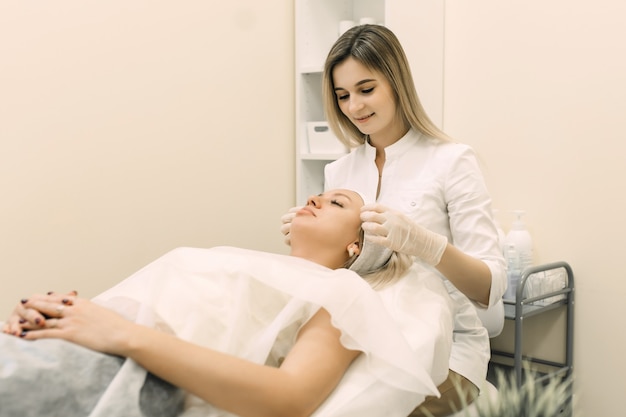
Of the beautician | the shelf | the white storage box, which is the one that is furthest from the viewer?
the white storage box

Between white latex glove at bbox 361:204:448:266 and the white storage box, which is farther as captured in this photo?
the white storage box

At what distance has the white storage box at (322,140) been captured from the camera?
2.57 metres

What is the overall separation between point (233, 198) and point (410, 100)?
3.00 feet

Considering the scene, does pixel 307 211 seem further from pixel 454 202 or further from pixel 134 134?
pixel 134 134

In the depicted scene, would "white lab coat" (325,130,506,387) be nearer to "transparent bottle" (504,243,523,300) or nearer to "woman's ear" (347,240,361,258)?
"woman's ear" (347,240,361,258)

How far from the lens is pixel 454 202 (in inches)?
67.5

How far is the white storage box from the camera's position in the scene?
257cm

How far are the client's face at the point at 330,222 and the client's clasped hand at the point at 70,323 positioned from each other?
52 centimetres

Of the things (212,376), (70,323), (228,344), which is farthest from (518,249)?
(70,323)

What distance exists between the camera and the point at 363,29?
179cm

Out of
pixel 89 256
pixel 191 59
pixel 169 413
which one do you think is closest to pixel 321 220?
pixel 169 413

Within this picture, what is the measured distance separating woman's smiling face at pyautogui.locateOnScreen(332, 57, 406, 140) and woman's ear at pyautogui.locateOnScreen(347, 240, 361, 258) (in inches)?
15.8

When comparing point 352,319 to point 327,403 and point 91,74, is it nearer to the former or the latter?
point 327,403

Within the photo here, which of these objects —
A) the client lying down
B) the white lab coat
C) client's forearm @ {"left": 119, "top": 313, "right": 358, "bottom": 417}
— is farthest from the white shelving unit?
client's forearm @ {"left": 119, "top": 313, "right": 358, "bottom": 417}
